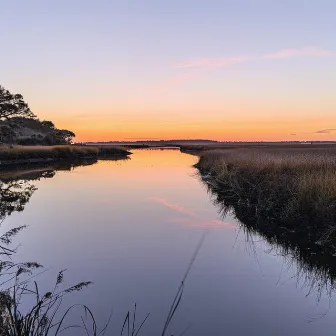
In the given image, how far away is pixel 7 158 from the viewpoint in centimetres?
4794

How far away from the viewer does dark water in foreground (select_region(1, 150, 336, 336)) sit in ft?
22.4

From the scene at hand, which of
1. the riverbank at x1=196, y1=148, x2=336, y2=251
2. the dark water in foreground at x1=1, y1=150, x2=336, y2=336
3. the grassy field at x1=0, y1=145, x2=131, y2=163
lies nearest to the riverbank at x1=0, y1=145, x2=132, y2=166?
the grassy field at x1=0, y1=145, x2=131, y2=163

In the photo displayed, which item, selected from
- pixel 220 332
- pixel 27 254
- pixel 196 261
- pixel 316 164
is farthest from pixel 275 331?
pixel 316 164

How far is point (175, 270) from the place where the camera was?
940 centimetres

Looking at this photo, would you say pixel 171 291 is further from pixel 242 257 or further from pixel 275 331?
pixel 242 257

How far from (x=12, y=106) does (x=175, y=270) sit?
59.1 m

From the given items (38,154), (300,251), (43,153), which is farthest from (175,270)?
(43,153)

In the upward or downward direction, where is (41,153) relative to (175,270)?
upward

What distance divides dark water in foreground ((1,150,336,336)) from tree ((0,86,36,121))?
48.2 metres

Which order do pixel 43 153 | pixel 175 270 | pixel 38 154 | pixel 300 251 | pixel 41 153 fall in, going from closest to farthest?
pixel 175 270 < pixel 300 251 < pixel 38 154 < pixel 41 153 < pixel 43 153

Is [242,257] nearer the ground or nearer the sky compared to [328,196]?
nearer the ground

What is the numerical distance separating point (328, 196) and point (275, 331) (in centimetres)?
645

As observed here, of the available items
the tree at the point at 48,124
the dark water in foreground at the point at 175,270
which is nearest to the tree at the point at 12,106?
the dark water in foreground at the point at 175,270

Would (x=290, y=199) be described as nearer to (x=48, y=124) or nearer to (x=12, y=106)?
(x=12, y=106)
